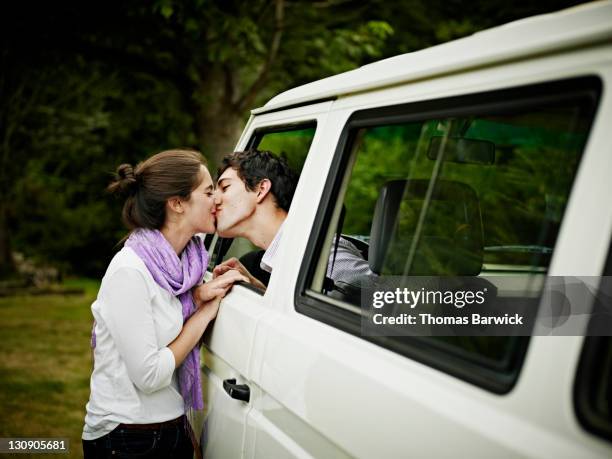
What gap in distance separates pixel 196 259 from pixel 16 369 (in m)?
4.93

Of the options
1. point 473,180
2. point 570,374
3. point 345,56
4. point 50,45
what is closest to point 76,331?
point 50,45

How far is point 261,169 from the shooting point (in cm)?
288

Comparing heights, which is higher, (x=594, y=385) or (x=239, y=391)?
(x=594, y=385)

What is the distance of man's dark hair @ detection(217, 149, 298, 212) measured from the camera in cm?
288

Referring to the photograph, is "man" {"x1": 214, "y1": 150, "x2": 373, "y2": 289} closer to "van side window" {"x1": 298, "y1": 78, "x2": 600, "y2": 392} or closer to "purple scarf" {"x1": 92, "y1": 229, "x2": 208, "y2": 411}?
"purple scarf" {"x1": 92, "y1": 229, "x2": 208, "y2": 411}

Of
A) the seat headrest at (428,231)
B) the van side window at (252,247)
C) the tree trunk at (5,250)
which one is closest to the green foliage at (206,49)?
the van side window at (252,247)

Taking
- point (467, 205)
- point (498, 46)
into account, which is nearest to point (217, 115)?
point (467, 205)

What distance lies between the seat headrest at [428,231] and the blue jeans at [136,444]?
113 centimetres

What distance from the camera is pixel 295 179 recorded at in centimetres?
306

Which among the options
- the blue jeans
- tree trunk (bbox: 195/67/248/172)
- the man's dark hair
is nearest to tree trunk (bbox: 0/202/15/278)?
tree trunk (bbox: 195/67/248/172)

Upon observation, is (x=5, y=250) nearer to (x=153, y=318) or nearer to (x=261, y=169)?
(x=261, y=169)

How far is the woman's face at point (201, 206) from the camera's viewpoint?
2555 millimetres

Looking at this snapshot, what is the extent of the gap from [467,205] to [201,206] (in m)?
1.13

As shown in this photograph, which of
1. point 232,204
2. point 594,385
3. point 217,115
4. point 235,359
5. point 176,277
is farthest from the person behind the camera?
point 217,115
